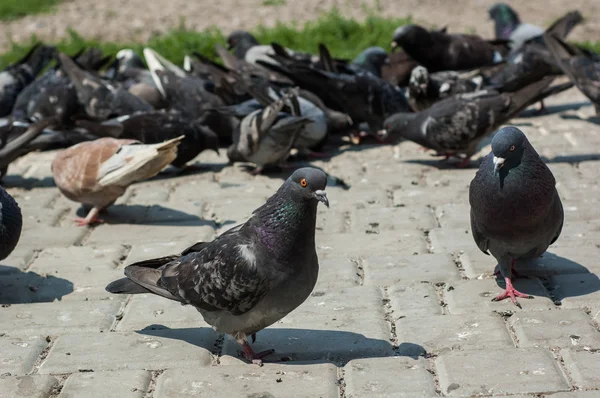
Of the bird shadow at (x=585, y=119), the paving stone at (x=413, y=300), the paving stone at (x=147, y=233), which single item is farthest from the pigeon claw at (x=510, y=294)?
the bird shadow at (x=585, y=119)

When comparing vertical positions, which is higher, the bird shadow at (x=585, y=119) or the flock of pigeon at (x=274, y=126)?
the flock of pigeon at (x=274, y=126)

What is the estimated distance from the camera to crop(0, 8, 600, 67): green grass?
11.9 meters

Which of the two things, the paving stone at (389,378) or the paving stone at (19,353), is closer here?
the paving stone at (389,378)

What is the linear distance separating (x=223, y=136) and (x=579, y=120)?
3551 mm

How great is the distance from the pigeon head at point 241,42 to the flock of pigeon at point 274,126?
2cm

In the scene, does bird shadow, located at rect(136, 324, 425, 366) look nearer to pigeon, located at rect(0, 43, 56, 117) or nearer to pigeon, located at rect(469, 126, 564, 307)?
pigeon, located at rect(469, 126, 564, 307)

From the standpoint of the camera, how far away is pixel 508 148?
180 inches

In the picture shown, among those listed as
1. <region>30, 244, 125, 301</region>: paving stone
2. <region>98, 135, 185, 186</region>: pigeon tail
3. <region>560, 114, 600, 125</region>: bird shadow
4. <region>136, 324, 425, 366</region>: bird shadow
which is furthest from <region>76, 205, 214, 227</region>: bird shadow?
<region>560, 114, 600, 125</region>: bird shadow

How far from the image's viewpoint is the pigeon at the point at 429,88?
29.5ft

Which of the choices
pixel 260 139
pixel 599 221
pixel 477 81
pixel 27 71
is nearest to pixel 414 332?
pixel 599 221

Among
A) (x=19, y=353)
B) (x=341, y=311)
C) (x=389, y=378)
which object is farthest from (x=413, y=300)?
(x=19, y=353)

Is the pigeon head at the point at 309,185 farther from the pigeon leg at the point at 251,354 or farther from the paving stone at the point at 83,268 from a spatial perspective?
the paving stone at the point at 83,268

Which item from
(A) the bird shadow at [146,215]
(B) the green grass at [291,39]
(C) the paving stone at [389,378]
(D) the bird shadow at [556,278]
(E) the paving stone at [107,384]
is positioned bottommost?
(B) the green grass at [291,39]

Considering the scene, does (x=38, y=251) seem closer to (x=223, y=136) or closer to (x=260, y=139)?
(x=260, y=139)
